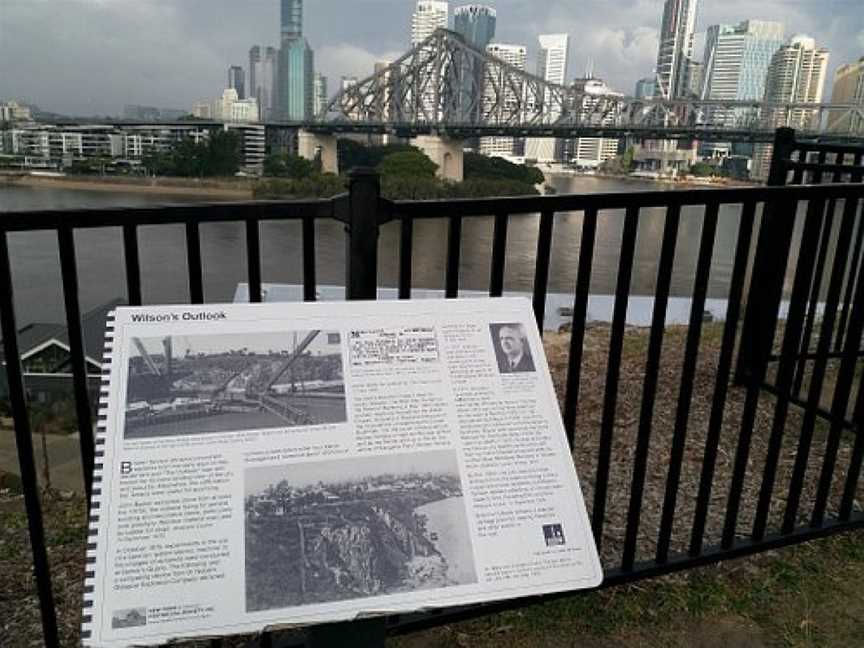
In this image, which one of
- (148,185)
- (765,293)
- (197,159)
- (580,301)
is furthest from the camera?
(197,159)

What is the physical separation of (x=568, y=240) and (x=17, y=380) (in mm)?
26654

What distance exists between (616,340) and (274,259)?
1972 cm

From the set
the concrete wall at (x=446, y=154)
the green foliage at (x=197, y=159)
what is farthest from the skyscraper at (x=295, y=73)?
the green foliage at (x=197, y=159)

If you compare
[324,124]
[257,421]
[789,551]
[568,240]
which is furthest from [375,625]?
[324,124]

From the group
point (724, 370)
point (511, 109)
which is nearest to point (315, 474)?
point (724, 370)

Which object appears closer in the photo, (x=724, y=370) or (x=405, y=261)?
(x=405, y=261)

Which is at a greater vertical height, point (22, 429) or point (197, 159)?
point (22, 429)

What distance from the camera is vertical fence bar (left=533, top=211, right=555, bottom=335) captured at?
1539 millimetres

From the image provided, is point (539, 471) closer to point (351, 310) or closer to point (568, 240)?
point (351, 310)

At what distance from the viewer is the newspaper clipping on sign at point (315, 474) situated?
984mm

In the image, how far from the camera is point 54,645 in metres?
1.48

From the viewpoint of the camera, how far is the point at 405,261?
4.92ft

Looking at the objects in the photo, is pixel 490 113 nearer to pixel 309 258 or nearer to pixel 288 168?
pixel 288 168

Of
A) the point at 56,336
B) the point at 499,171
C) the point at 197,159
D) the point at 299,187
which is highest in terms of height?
the point at 197,159
